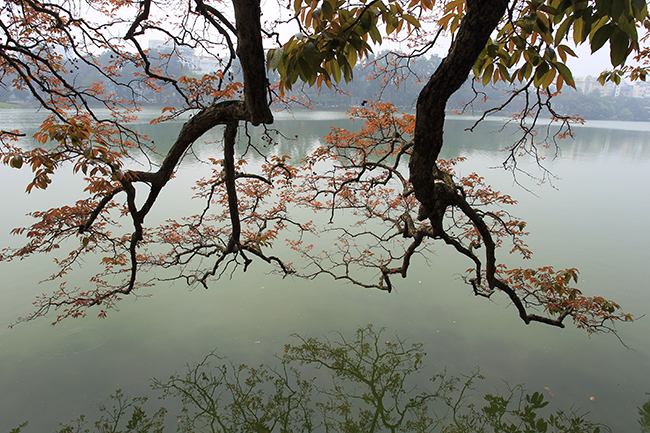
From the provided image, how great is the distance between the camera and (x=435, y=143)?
1153mm

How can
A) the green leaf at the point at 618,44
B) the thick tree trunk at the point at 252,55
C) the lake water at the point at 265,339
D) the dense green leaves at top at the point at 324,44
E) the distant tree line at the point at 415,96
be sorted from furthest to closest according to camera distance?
1. the distant tree line at the point at 415,96
2. the lake water at the point at 265,339
3. the thick tree trunk at the point at 252,55
4. the dense green leaves at top at the point at 324,44
5. the green leaf at the point at 618,44

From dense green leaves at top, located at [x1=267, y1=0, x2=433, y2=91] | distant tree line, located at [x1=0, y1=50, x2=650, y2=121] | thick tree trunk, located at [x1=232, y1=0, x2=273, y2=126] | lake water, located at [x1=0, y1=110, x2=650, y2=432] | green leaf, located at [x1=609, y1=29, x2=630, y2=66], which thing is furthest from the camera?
distant tree line, located at [x1=0, y1=50, x2=650, y2=121]

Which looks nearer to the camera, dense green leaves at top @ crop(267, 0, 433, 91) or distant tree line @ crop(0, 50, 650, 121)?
dense green leaves at top @ crop(267, 0, 433, 91)

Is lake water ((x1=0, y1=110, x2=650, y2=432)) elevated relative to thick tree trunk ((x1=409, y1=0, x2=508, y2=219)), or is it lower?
lower

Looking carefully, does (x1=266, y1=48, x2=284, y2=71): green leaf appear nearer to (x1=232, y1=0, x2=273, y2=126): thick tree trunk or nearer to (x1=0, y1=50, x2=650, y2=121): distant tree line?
(x1=232, y1=0, x2=273, y2=126): thick tree trunk

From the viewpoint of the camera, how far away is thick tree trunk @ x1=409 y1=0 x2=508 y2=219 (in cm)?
87

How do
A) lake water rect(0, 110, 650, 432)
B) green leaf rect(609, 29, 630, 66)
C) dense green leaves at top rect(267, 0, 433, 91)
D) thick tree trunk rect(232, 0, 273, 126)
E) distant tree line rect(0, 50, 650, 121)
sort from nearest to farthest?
green leaf rect(609, 29, 630, 66) < dense green leaves at top rect(267, 0, 433, 91) < thick tree trunk rect(232, 0, 273, 126) < lake water rect(0, 110, 650, 432) < distant tree line rect(0, 50, 650, 121)

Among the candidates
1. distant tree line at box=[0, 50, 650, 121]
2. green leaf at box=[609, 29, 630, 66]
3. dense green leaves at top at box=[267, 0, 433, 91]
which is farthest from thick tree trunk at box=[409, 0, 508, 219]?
distant tree line at box=[0, 50, 650, 121]

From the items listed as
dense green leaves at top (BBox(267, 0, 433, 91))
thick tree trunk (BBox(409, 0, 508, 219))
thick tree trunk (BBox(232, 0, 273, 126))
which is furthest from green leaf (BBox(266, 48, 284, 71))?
thick tree trunk (BBox(409, 0, 508, 219))

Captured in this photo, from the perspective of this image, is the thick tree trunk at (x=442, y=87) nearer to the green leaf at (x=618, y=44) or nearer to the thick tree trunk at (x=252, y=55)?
the green leaf at (x=618, y=44)

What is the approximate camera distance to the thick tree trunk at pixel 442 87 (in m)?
0.87

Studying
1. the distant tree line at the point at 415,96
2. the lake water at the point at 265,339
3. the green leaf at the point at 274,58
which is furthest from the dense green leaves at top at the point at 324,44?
the distant tree line at the point at 415,96

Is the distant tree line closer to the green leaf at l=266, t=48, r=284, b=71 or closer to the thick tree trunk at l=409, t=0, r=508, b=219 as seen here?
the thick tree trunk at l=409, t=0, r=508, b=219

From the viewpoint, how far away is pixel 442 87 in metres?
1.01
